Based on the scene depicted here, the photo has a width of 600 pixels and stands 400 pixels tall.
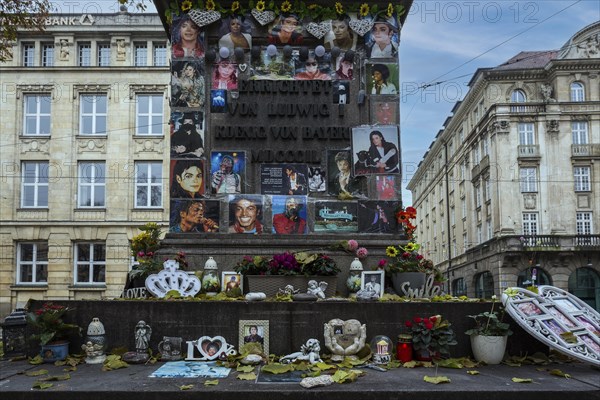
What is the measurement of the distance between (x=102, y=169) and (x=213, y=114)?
2606 centimetres

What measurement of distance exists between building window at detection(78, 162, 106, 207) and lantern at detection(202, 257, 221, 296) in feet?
89.4

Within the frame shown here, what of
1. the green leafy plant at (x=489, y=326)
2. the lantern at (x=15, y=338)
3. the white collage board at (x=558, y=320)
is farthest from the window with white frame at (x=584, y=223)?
the lantern at (x=15, y=338)

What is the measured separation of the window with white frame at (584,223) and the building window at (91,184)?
3631 centimetres

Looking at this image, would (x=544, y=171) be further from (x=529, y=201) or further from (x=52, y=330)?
(x=52, y=330)

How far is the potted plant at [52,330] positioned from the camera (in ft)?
26.9

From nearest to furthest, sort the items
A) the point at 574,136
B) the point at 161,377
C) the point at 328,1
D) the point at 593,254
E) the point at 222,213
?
the point at 161,377
the point at 222,213
the point at 328,1
the point at 593,254
the point at 574,136

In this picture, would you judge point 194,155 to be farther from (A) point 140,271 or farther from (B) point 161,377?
(B) point 161,377

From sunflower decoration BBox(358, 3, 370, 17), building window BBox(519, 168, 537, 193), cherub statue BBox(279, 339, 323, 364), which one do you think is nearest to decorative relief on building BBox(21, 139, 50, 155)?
sunflower decoration BBox(358, 3, 370, 17)

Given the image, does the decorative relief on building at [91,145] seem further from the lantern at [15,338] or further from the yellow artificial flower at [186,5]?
the lantern at [15,338]

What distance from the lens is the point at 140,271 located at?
1011 cm

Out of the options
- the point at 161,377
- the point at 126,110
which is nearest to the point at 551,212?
the point at 126,110

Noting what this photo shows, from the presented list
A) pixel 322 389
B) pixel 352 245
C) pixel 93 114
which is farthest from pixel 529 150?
pixel 322 389

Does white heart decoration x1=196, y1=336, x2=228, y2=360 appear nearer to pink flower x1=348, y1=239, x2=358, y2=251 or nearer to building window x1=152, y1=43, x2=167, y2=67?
pink flower x1=348, y1=239, x2=358, y2=251

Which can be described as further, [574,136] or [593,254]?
[574,136]
